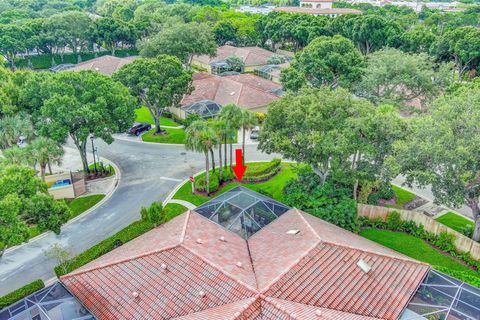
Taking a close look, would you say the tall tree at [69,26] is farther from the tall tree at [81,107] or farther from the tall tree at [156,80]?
the tall tree at [81,107]

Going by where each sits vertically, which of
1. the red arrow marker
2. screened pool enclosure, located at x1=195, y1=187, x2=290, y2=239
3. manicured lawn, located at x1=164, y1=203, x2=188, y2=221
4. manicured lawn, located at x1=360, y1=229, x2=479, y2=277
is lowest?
manicured lawn, located at x1=360, y1=229, x2=479, y2=277

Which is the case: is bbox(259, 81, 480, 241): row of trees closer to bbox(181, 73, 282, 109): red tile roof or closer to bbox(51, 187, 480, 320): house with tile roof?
bbox(51, 187, 480, 320): house with tile roof

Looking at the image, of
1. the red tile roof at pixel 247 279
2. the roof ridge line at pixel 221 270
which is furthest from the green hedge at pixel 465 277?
the roof ridge line at pixel 221 270

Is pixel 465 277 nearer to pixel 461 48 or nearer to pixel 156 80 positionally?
pixel 156 80

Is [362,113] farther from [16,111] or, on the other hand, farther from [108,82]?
[16,111]

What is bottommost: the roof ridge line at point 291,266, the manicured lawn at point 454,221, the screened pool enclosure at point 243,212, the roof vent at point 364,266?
the manicured lawn at point 454,221

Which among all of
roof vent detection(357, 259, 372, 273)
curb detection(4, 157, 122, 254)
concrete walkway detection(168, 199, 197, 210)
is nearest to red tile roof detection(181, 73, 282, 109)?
curb detection(4, 157, 122, 254)
